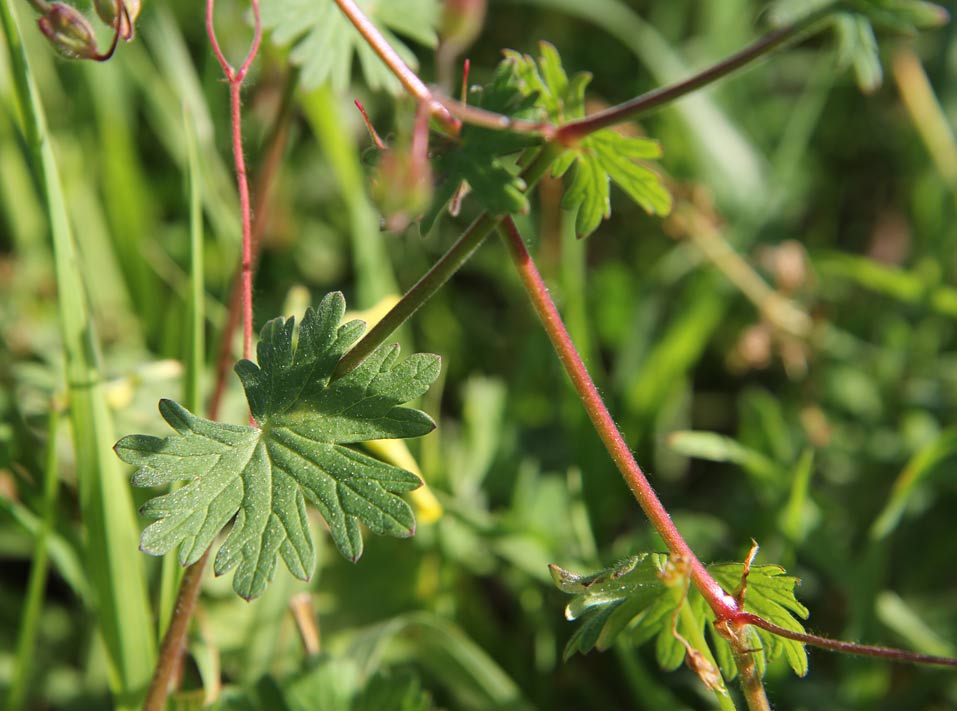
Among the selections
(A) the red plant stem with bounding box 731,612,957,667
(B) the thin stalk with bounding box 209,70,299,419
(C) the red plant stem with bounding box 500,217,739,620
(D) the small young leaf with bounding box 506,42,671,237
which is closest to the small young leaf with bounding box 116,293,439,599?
(C) the red plant stem with bounding box 500,217,739,620

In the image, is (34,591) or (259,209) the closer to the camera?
(34,591)

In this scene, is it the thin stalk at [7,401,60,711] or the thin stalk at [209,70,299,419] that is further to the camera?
the thin stalk at [209,70,299,419]

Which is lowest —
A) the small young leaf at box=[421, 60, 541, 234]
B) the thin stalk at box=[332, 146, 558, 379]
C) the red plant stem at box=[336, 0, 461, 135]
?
the thin stalk at box=[332, 146, 558, 379]

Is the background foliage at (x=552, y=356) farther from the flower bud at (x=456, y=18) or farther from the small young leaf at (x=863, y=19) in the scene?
the flower bud at (x=456, y=18)

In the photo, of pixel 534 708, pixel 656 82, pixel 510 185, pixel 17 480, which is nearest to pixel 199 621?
pixel 17 480

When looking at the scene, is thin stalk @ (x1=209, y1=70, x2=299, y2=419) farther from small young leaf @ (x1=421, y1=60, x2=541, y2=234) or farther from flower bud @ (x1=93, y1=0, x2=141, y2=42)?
small young leaf @ (x1=421, y1=60, x2=541, y2=234)

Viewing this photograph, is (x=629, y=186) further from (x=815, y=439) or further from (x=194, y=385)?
(x=815, y=439)

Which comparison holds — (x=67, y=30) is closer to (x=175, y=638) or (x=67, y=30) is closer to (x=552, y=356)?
(x=175, y=638)

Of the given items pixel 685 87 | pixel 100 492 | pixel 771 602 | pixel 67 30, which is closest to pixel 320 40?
pixel 67 30
